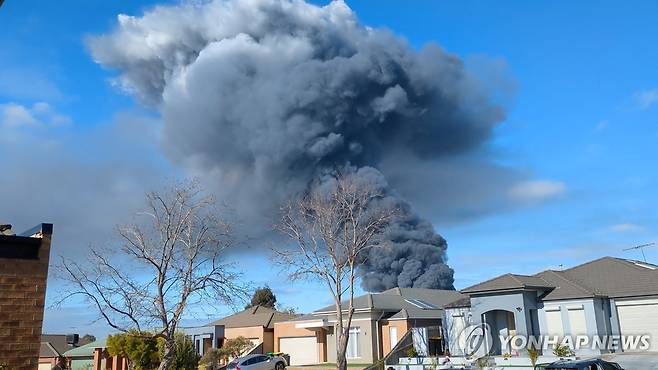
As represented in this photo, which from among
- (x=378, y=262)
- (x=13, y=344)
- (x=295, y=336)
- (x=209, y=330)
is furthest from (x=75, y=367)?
(x=13, y=344)

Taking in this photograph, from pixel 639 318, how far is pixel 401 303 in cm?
1527

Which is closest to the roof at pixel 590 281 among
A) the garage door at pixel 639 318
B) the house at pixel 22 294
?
the garage door at pixel 639 318

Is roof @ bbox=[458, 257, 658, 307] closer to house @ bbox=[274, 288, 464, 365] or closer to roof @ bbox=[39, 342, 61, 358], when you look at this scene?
house @ bbox=[274, 288, 464, 365]

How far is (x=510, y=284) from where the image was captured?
1215 inches

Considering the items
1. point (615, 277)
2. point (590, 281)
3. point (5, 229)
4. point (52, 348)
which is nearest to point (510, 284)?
point (590, 281)

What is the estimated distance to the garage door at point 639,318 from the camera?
91.8 ft

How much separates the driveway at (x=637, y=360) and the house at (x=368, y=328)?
11.3 m

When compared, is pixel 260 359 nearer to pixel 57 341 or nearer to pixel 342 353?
pixel 342 353

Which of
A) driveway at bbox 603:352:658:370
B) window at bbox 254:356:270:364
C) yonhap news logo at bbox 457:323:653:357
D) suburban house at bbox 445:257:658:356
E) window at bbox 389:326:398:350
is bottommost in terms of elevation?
driveway at bbox 603:352:658:370

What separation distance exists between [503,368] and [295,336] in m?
19.8

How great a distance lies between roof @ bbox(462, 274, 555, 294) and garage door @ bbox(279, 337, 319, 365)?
1302cm

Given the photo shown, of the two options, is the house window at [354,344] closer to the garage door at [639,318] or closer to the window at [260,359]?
the window at [260,359]

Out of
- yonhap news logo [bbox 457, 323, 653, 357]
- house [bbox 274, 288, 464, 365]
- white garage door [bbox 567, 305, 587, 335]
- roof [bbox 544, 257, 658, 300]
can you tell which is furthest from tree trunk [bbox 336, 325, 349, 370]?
white garage door [bbox 567, 305, 587, 335]

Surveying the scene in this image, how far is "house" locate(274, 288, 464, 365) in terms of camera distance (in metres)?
35.9
